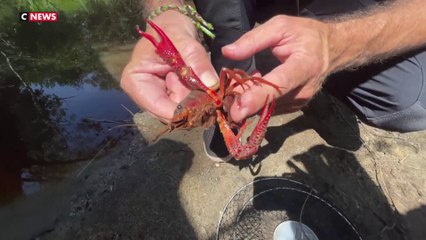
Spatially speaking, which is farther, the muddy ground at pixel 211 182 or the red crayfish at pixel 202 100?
the muddy ground at pixel 211 182

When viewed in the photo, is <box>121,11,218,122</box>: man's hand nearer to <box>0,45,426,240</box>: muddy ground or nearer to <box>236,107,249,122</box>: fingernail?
<box>236,107,249,122</box>: fingernail

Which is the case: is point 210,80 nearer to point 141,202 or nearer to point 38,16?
point 141,202

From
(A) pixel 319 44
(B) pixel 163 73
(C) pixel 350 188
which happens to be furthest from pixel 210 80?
(C) pixel 350 188

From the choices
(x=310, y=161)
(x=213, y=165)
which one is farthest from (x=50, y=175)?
(x=310, y=161)

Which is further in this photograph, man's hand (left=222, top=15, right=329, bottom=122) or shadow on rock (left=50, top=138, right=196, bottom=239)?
shadow on rock (left=50, top=138, right=196, bottom=239)

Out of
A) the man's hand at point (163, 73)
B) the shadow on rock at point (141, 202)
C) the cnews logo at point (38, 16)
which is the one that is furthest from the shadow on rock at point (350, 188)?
the cnews logo at point (38, 16)

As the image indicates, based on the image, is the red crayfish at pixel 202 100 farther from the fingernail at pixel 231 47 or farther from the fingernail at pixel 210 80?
the fingernail at pixel 231 47

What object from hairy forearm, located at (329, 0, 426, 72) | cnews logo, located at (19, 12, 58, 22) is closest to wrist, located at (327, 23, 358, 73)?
hairy forearm, located at (329, 0, 426, 72)
